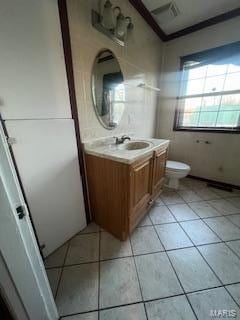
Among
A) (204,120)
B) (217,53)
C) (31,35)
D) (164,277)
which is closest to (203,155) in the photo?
(204,120)

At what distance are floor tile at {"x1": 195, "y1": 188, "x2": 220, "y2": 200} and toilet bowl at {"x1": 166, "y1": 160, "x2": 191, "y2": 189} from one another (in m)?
0.34

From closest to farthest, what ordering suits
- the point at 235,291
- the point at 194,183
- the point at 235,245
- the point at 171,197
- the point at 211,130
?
the point at 235,291, the point at 235,245, the point at 171,197, the point at 211,130, the point at 194,183

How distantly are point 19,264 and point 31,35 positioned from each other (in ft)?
4.20

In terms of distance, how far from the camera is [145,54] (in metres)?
2.02

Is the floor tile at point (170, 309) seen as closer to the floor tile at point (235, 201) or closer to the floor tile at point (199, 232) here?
the floor tile at point (199, 232)

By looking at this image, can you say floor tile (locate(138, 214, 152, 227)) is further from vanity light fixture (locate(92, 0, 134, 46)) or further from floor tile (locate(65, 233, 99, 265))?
vanity light fixture (locate(92, 0, 134, 46))

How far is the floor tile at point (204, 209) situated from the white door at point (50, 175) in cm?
144

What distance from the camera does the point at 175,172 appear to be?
214 cm

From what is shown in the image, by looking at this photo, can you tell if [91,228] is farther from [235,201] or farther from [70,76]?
[235,201]

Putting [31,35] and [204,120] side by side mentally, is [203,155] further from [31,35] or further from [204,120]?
[31,35]

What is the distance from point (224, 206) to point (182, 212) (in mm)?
598

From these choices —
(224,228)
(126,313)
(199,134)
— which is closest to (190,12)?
(199,134)

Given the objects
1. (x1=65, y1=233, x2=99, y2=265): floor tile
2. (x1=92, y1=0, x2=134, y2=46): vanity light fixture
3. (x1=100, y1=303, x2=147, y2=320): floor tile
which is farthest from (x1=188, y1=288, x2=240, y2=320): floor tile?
(x1=92, y1=0, x2=134, y2=46): vanity light fixture

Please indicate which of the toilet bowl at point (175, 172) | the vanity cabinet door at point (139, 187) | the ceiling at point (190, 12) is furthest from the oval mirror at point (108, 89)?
the toilet bowl at point (175, 172)
